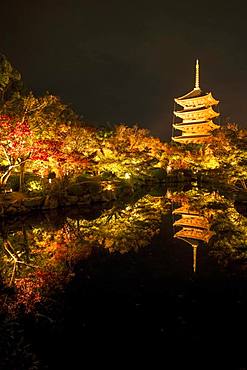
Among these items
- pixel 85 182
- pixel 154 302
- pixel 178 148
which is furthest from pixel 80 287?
pixel 178 148

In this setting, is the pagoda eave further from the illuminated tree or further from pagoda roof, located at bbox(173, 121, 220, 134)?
the illuminated tree

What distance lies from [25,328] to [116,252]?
233 inches

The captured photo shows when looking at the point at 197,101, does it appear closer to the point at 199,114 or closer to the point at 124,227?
the point at 199,114

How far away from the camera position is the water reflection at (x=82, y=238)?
9328mm

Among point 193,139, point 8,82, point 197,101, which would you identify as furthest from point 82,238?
point 197,101

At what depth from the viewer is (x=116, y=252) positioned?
40.7 ft

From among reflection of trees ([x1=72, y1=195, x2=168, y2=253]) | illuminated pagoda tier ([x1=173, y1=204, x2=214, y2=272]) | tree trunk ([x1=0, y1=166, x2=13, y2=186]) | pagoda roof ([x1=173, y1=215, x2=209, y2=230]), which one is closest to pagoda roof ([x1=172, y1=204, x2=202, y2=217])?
illuminated pagoda tier ([x1=173, y1=204, x2=214, y2=272])

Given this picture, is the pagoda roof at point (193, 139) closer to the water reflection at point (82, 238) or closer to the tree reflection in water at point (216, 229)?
the tree reflection in water at point (216, 229)

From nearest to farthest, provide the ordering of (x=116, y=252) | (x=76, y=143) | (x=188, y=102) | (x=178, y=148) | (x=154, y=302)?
1. (x=154, y=302)
2. (x=116, y=252)
3. (x=76, y=143)
4. (x=178, y=148)
5. (x=188, y=102)

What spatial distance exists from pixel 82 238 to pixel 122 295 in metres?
6.17

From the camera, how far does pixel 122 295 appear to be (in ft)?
28.1

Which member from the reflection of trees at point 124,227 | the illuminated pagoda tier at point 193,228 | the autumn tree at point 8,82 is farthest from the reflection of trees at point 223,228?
the autumn tree at point 8,82

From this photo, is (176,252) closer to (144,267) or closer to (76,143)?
(144,267)

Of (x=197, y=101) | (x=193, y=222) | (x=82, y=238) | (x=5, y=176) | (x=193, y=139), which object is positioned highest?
(x=197, y=101)
